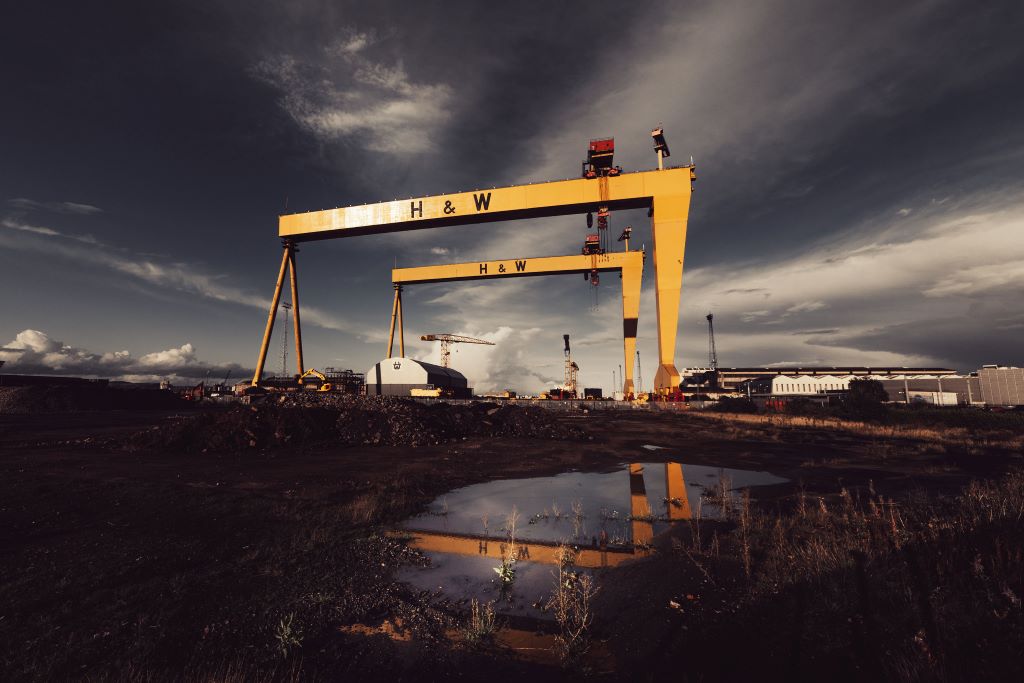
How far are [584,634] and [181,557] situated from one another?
14.3 ft

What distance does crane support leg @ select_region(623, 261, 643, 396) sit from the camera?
103 feet

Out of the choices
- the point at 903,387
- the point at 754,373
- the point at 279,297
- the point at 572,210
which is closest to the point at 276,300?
the point at 279,297

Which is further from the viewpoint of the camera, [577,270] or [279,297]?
[577,270]

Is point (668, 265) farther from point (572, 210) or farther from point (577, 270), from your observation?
point (577, 270)

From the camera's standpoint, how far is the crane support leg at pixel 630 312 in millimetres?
31344

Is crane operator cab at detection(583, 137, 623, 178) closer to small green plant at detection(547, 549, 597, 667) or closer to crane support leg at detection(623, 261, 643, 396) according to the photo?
crane support leg at detection(623, 261, 643, 396)

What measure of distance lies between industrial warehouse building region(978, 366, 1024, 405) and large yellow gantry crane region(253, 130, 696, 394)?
5630 cm

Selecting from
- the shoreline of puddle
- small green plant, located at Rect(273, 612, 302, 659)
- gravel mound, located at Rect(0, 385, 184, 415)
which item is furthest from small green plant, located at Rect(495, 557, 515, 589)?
gravel mound, located at Rect(0, 385, 184, 415)

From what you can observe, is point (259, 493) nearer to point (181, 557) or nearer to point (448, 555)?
point (181, 557)

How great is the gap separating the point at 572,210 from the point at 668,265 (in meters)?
6.25

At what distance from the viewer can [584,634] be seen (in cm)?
312

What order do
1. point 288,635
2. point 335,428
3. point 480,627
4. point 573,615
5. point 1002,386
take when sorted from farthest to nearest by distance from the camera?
point 1002,386 → point 335,428 → point 573,615 → point 480,627 → point 288,635

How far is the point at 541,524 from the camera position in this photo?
18.6 feet

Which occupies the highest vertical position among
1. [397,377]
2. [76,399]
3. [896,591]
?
[397,377]
